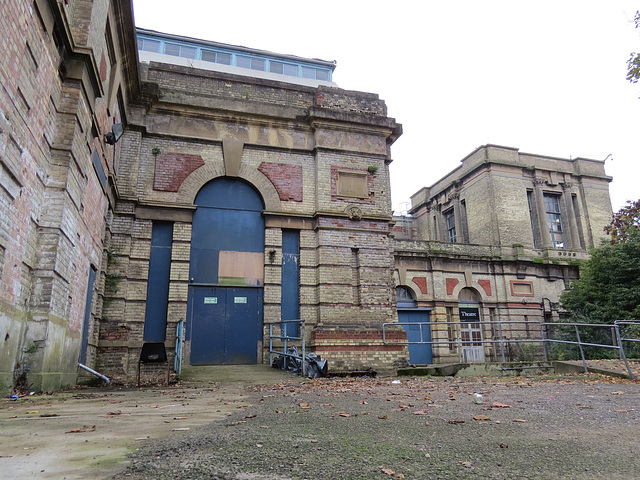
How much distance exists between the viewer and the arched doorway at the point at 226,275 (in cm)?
1183

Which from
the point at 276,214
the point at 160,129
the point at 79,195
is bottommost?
the point at 79,195

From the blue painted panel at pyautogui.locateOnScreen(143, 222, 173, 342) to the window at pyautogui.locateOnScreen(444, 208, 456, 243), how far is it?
21230 mm

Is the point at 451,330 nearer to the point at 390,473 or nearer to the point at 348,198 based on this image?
the point at 348,198

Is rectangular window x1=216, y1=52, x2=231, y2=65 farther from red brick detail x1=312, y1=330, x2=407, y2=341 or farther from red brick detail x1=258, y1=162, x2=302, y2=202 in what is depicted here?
red brick detail x1=312, y1=330, x2=407, y2=341

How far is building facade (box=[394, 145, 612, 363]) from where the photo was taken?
21984mm

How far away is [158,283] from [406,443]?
32.4ft

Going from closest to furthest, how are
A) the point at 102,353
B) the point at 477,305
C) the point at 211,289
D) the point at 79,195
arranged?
the point at 79,195, the point at 102,353, the point at 211,289, the point at 477,305

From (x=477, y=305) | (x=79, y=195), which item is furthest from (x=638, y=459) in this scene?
(x=477, y=305)

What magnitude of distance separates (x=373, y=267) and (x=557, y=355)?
912cm

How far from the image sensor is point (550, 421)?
4.25m

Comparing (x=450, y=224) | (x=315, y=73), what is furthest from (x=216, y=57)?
(x=450, y=224)

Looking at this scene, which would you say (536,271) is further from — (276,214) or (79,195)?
(79,195)

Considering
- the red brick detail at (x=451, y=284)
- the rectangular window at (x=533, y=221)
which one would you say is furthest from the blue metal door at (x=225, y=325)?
the rectangular window at (x=533, y=221)

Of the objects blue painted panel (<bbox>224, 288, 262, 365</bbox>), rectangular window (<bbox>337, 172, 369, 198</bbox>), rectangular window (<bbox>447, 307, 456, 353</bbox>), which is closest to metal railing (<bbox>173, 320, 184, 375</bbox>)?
blue painted panel (<bbox>224, 288, 262, 365</bbox>)
